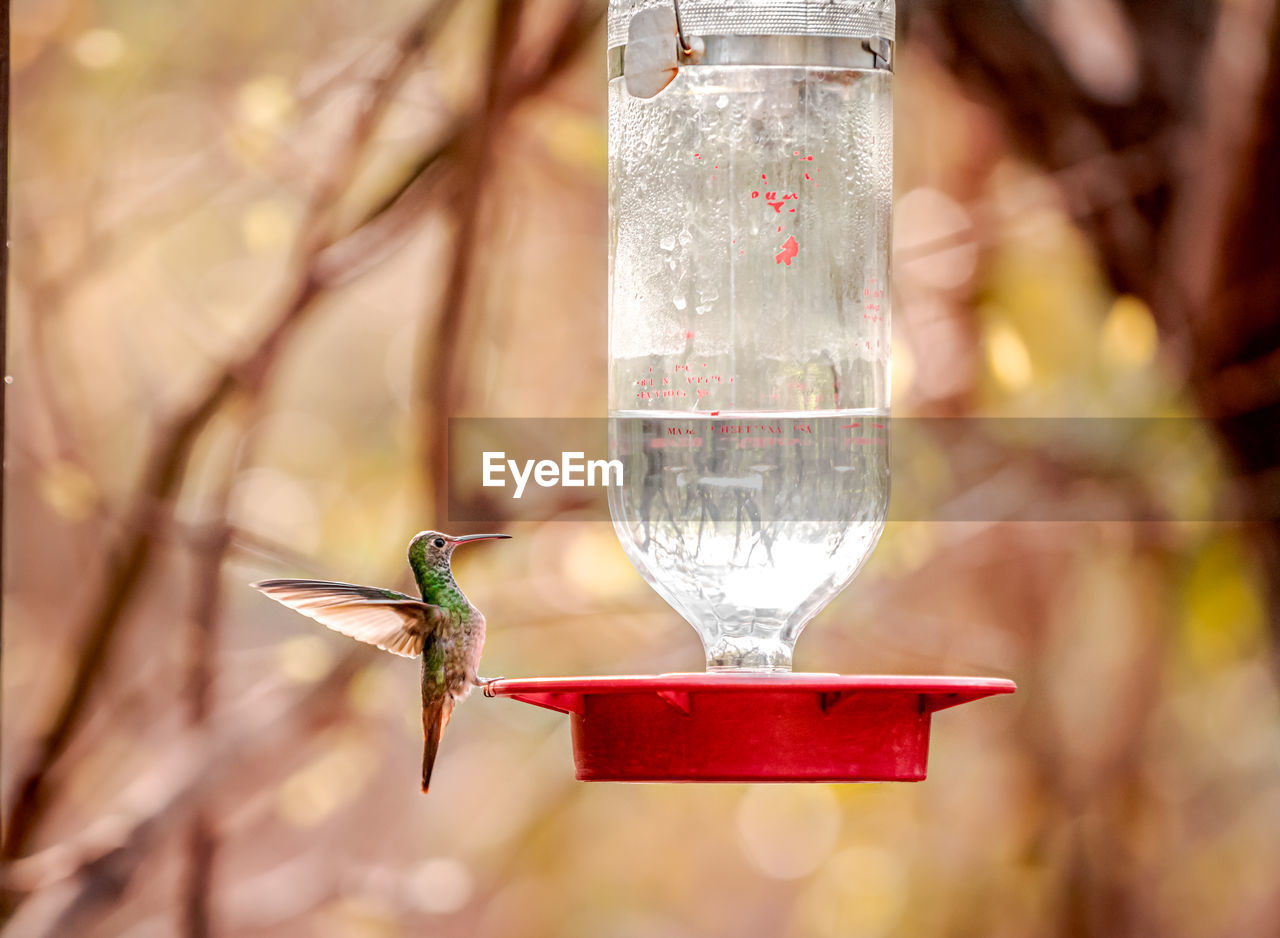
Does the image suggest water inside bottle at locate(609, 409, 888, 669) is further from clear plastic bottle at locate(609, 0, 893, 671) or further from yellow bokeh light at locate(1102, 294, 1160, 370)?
yellow bokeh light at locate(1102, 294, 1160, 370)

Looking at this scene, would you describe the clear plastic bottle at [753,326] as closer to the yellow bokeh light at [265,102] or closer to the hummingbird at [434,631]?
the hummingbird at [434,631]

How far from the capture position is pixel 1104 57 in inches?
109

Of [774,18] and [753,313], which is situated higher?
[774,18]

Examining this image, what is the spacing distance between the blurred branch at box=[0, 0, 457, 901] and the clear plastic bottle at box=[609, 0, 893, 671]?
1393 millimetres

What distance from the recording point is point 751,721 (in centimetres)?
112

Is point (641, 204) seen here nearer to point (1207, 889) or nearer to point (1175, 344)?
point (1175, 344)

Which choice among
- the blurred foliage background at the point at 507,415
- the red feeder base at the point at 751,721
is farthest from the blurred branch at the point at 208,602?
the red feeder base at the point at 751,721

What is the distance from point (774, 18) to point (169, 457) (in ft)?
5.75

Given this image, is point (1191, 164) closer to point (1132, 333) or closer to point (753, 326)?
point (1132, 333)

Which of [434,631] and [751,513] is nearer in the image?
[751,513]

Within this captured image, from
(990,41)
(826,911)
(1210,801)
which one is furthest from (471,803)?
(990,41)

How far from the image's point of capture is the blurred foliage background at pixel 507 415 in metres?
2.74

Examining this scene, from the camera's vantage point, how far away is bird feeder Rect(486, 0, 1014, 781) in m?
1.40

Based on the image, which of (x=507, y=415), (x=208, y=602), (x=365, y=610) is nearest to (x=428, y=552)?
(x=365, y=610)
